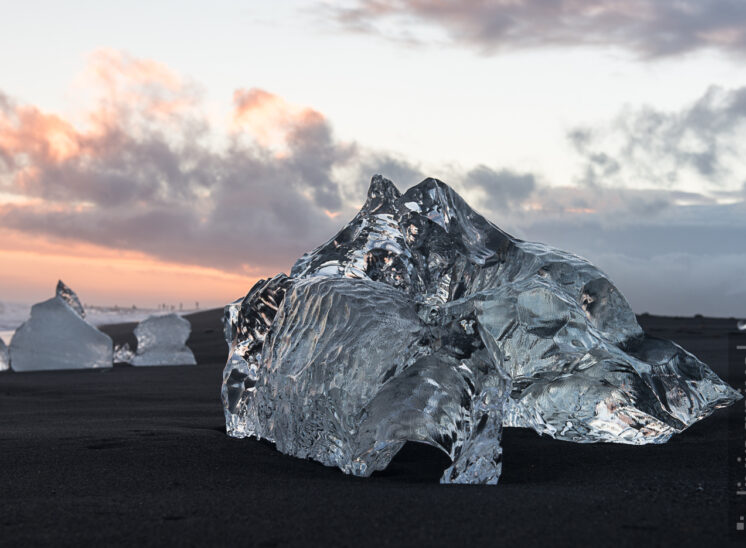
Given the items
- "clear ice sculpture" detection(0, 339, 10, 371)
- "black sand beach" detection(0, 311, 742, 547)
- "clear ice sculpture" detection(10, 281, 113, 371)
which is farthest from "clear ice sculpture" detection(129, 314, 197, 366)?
"black sand beach" detection(0, 311, 742, 547)

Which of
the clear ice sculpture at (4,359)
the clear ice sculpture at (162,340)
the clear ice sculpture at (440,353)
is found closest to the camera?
the clear ice sculpture at (440,353)

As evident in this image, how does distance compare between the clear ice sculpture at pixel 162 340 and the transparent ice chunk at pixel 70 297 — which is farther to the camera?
the transparent ice chunk at pixel 70 297

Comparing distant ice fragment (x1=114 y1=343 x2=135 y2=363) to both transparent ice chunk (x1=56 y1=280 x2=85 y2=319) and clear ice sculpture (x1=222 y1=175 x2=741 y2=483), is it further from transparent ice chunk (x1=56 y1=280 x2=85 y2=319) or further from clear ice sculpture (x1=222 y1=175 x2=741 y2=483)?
clear ice sculpture (x1=222 y1=175 x2=741 y2=483)

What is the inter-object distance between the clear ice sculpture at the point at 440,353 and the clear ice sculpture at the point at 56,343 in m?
5.41

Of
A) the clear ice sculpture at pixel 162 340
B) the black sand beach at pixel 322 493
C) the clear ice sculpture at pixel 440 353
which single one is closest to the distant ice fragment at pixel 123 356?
the clear ice sculpture at pixel 162 340

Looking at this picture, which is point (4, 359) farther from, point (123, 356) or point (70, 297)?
point (123, 356)

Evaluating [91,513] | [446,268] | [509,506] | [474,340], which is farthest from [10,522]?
[446,268]

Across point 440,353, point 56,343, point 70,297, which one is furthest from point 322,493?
point 70,297

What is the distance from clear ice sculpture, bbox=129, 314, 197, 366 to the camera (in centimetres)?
935

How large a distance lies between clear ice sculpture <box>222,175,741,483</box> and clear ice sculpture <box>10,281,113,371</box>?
17.7 ft

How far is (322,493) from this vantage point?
83.6 inches

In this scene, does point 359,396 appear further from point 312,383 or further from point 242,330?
point 242,330

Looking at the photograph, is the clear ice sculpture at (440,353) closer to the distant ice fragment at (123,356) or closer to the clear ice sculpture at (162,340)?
the clear ice sculpture at (162,340)

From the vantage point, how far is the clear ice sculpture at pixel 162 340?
9352 mm
